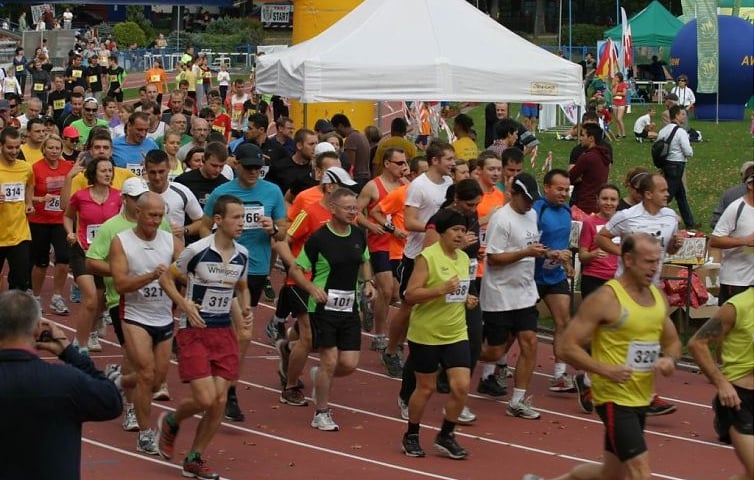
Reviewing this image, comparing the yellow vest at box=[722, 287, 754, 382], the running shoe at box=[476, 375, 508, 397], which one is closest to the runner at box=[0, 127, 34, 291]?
the running shoe at box=[476, 375, 508, 397]

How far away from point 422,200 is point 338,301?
6.46ft

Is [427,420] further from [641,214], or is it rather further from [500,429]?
[641,214]

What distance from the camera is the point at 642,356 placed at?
7.88 m

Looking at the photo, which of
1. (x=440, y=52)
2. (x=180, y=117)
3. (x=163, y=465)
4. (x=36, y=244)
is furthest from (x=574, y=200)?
(x=163, y=465)

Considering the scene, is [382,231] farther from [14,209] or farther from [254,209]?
[14,209]

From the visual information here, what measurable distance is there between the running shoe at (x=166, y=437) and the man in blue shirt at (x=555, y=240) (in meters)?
3.32

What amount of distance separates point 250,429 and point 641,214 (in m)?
3.40

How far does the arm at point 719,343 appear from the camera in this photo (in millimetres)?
7938

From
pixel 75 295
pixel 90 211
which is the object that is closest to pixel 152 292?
pixel 90 211

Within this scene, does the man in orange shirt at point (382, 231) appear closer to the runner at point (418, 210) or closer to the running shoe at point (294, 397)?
the runner at point (418, 210)

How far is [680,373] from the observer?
521 inches

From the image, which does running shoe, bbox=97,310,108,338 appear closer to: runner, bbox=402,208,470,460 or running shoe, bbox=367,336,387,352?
running shoe, bbox=367,336,387,352

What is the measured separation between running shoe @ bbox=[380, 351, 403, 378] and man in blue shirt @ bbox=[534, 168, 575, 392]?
1512 mm

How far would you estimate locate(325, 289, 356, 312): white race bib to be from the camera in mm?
10664
